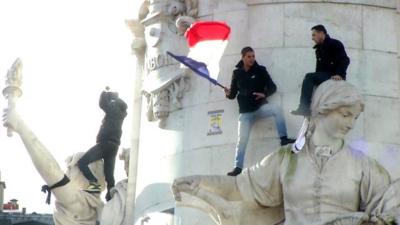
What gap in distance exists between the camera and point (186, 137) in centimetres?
2683

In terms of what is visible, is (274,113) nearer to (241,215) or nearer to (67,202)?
(241,215)

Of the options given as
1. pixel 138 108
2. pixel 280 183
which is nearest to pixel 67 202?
pixel 138 108

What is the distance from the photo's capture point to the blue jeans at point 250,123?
83.8 feet

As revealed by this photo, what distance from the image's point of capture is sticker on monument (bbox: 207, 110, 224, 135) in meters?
26.4

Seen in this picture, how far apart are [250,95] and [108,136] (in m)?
4.94

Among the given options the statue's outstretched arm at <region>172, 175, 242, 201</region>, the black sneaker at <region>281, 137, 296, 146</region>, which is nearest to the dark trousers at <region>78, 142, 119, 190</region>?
the black sneaker at <region>281, 137, 296, 146</region>

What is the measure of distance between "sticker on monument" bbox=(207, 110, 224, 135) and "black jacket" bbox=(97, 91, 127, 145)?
3.72m

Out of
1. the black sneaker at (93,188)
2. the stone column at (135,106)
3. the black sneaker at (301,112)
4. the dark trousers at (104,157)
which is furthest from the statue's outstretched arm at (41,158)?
the black sneaker at (301,112)

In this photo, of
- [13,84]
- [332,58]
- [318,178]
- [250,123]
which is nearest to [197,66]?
[250,123]

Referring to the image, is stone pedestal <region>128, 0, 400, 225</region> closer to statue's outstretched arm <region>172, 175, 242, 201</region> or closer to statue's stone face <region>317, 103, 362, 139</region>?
statue's outstretched arm <region>172, 175, 242, 201</region>

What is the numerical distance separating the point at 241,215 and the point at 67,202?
213 inches

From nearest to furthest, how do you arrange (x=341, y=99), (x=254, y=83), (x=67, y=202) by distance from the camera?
(x=341, y=99) → (x=254, y=83) → (x=67, y=202)

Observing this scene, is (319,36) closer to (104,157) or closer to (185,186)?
(185,186)

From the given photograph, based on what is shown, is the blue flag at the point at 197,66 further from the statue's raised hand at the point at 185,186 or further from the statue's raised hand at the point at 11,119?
the statue's raised hand at the point at 11,119
